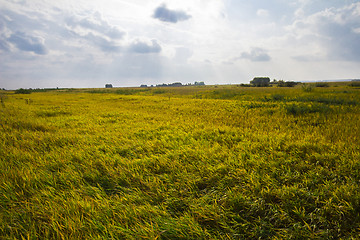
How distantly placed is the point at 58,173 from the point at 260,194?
325cm

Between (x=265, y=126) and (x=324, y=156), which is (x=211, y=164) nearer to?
(x=324, y=156)

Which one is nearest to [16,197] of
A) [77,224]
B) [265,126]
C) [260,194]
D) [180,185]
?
[77,224]

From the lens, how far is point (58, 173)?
2.76 meters

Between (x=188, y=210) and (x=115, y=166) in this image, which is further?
(x=115, y=166)

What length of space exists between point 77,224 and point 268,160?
9.94 ft

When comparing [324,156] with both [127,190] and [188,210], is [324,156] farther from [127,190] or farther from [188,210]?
[127,190]

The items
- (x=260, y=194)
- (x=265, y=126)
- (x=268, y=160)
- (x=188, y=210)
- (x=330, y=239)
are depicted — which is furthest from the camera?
(x=265, y=126)

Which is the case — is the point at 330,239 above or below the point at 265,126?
below

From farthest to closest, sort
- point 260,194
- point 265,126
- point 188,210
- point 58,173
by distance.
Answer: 1. point 265,126
2. point 58,173
3. point 260,194
4. point 188,210

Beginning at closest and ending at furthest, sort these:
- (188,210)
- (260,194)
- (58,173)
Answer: (188,210), (260,194), (58,173)

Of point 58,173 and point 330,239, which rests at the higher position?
point 58,173

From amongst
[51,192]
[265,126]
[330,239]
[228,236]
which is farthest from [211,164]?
[265,126]

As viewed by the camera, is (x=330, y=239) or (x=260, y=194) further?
(x=260, y=194)

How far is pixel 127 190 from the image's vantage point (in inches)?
95.7
